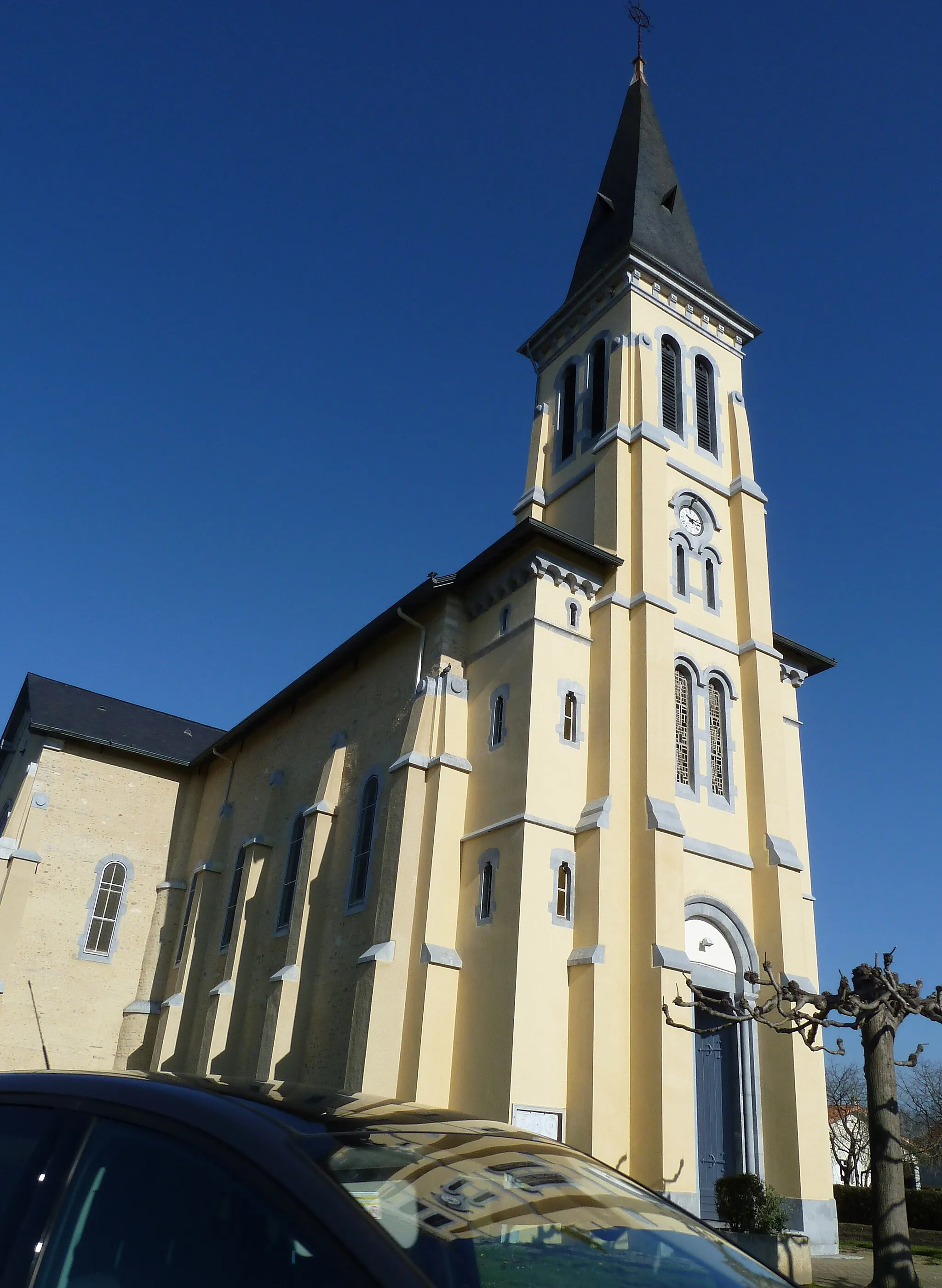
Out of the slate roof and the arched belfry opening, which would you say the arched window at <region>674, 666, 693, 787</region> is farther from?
the slate roof

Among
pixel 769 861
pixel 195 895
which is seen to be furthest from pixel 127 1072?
pixel 195 895

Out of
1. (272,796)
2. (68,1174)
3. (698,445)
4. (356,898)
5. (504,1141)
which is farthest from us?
(272,796)

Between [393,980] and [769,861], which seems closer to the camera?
[393,980]

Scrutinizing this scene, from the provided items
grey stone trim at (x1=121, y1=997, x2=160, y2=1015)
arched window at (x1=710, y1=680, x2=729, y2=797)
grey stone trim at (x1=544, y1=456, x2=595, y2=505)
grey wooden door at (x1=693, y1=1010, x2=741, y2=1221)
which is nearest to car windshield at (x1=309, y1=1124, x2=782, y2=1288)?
grey wooden door at (x1=693, y1=1010, x2=741, y2=1221)

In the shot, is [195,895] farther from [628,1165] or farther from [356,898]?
[628,1165]

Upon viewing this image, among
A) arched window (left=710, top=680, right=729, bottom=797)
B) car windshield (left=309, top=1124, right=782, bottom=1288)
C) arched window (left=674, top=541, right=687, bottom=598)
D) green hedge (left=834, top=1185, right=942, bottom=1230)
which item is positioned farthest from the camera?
green hedge (left=834, top=1185, right=942, bottom=1230)

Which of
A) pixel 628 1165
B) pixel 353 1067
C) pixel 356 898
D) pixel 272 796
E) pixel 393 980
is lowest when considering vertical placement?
pixel 628 1165

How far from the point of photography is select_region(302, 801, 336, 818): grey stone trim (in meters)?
20.9

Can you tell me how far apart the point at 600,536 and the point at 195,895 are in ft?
47.9

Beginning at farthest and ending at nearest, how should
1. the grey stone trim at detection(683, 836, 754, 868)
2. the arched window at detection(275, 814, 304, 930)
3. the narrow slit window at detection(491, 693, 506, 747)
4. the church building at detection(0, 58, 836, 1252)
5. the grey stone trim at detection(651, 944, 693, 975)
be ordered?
1. the arched window at detection(275, 814, 304, 930)
2. the narrow slit window at detection(491, 693, 506, 747)
3. the grey stone trim at detection(683, 836, 754, 868)
4. the church building at detection(0, 58, 836, 1252)
5. the grey stone trim at detection(651, 944, 693, 975)

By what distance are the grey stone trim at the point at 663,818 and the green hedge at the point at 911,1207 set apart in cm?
879

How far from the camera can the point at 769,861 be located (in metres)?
18.0

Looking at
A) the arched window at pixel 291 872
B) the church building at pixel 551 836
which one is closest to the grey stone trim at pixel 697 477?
the church building at pixel 551 836

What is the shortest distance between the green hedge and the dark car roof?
20.3m
